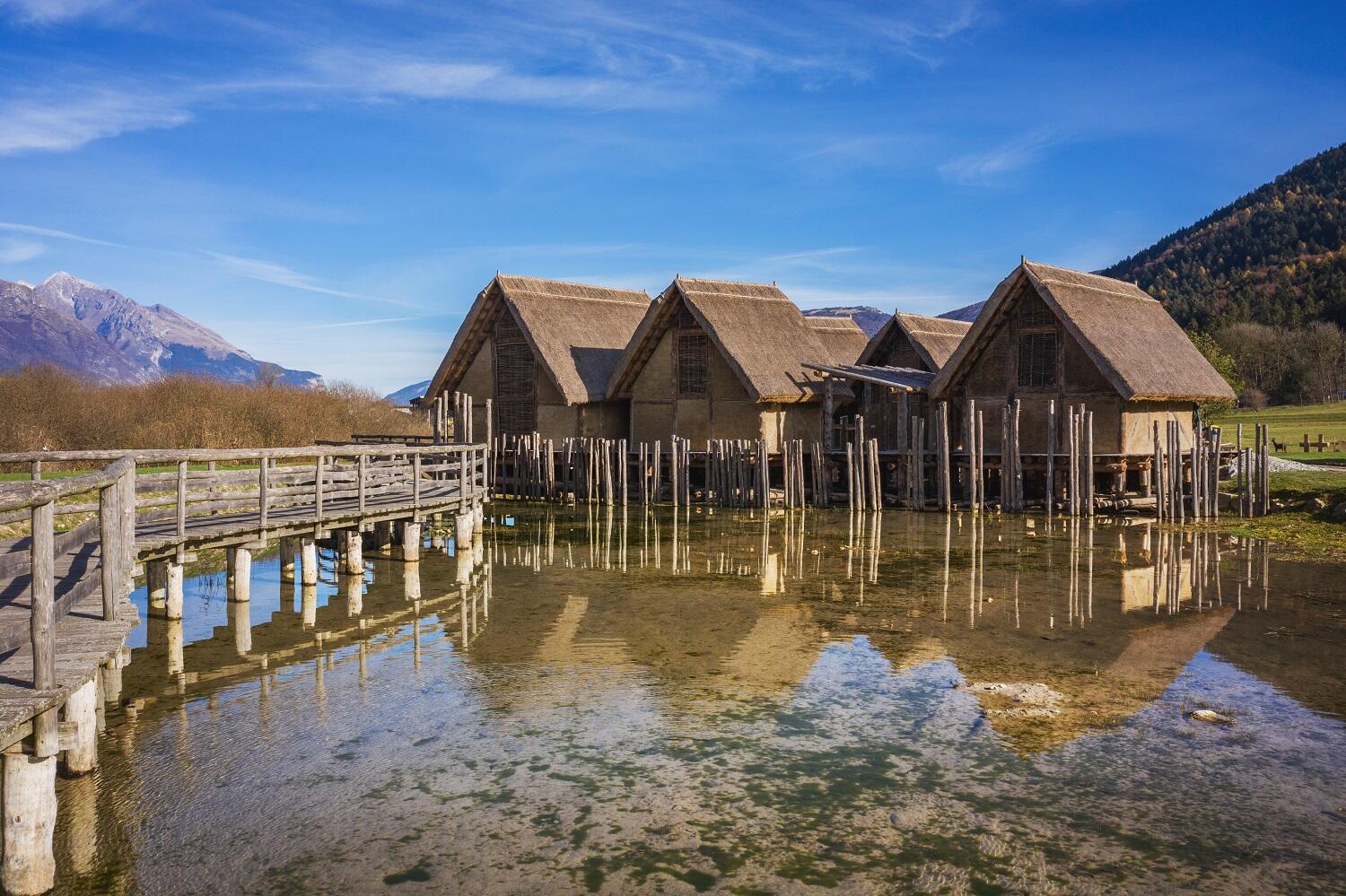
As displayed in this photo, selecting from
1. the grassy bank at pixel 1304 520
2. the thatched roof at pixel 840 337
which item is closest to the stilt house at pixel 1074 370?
the grassy bank at pixel 1304 520

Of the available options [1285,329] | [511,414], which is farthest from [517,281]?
[1285,329]

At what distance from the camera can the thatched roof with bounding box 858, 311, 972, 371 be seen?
32.5 meters

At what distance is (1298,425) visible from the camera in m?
49.0

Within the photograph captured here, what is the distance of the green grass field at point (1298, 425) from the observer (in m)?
33.4

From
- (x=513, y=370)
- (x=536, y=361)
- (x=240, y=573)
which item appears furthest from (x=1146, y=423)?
(x=240, y=573)

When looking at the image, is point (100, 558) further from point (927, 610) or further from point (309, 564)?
point (927, 610)

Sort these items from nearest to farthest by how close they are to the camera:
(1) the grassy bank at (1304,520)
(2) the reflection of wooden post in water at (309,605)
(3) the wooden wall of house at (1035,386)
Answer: (2) the reflection of wooden post in water at (309,605) → (1) the grassy bank at (1304,520) → (3) the wooden wall of house at (1035,386)

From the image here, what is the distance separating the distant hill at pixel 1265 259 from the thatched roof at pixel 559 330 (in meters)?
55.4

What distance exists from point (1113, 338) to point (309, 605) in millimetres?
19126

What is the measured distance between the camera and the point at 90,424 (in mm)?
34406

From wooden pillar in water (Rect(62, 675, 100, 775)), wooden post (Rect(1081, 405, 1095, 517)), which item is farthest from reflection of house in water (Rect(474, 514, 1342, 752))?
wooden pillar in water (Rect(62, 675, 100, 775))

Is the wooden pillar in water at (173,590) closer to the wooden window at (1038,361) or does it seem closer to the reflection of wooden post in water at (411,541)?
the reflection of wooden post in water at (411,541)

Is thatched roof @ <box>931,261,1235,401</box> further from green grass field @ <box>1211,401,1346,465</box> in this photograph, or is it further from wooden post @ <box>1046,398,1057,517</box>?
green grass field @ <box>1211,401,1346,465</box>

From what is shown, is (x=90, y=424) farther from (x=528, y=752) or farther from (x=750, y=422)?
(x=528, y=752)
